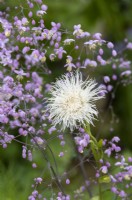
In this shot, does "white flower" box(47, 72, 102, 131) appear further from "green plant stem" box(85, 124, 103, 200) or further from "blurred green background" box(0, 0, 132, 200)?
"blurred green background" box(0, 0, 132, 200)

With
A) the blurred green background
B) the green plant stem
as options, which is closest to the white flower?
the green plant stem

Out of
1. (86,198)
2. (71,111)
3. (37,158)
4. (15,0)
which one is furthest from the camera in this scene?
(37,158)

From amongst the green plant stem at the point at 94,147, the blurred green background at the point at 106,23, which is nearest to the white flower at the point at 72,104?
the green plant stem at the point at 94,147

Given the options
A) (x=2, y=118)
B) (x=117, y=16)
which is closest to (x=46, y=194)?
(x=2, y=118)

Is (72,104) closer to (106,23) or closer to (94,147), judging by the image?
(94,147)

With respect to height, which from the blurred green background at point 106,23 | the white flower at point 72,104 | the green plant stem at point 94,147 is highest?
the blurred green background at point 106,23

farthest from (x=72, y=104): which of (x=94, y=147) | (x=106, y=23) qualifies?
(x=106, y=23)

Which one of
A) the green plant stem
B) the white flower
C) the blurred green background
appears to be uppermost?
the blurred green background

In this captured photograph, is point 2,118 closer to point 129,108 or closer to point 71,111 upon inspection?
point 71,111

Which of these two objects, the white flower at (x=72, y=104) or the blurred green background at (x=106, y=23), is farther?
the blurred green background at (x=106, y=23)

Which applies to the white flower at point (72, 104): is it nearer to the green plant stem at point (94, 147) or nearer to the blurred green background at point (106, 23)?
the green plant stem at point (94, 147)

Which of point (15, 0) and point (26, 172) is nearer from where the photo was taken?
point (15, 0)
